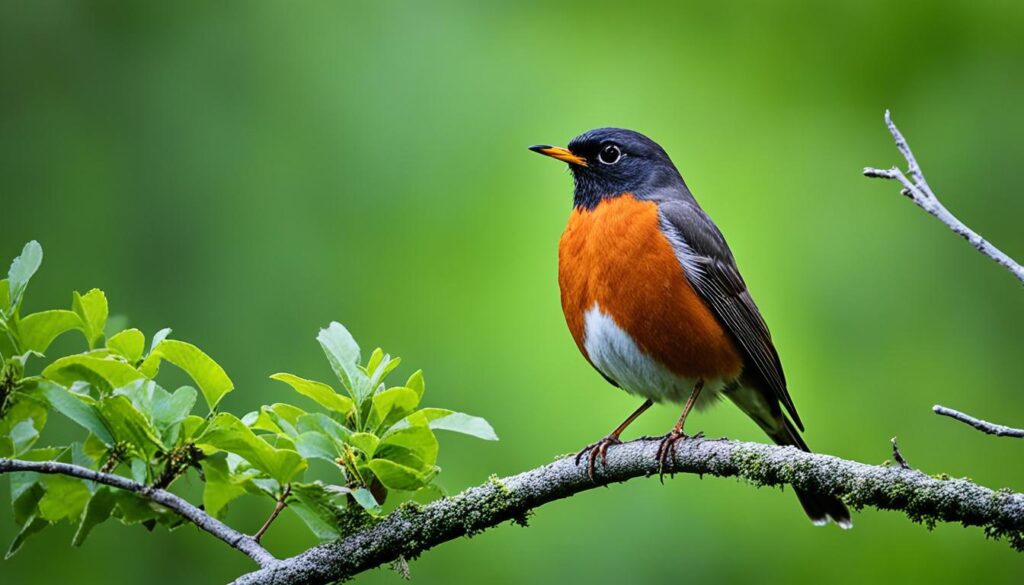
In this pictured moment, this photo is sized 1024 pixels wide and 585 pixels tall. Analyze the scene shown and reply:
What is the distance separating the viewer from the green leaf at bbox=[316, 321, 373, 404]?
332 cm

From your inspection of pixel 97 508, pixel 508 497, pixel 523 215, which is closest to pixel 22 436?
pixel 97 508

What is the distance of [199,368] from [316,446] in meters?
0.39

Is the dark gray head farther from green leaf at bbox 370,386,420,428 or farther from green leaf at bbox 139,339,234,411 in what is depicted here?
green leaf at bbox 139,339,234,411

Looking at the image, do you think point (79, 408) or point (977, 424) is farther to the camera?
point (79, 408)


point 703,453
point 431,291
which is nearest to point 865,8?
point 431,291

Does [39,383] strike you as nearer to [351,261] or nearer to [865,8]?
[351,261]

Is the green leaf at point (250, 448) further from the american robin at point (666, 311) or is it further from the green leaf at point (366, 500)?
the american robin at point (666, 311)

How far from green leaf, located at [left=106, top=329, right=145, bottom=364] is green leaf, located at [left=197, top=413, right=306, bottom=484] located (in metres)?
0.32

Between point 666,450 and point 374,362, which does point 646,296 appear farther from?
point 374,362

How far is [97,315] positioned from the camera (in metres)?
3.37

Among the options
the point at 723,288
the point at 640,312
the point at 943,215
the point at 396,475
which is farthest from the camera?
the point at 723,288

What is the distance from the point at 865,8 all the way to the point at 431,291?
339 cm

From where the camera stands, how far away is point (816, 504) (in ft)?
18.0

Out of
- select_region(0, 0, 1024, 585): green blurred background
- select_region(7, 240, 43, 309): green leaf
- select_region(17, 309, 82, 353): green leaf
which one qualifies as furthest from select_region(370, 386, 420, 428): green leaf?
select_region(0, 0, 1024, 585): green blurred background
